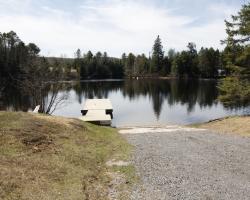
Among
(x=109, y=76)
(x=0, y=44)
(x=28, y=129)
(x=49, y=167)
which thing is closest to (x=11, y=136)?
(x=28, y=129)

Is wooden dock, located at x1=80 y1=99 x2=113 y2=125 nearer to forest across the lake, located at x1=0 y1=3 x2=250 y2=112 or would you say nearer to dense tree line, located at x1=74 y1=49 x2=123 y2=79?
forest across the lake, located at x1=0 y1=3 x2=250 y2=112

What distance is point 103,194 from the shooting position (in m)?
8.05

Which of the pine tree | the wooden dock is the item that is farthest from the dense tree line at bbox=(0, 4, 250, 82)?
the wooden dock

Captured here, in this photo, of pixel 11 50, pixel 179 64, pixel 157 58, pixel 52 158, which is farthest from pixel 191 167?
pixel 157 58

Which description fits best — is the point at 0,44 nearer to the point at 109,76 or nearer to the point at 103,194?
the point at 109,76

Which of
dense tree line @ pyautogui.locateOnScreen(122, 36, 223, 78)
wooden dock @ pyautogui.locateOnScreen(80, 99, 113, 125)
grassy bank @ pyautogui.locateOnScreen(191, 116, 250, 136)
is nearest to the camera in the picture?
grassy bank @ pyautogui.locateOnScreen(191, 116, 250, 136)

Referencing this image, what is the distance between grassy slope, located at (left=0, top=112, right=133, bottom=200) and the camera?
7.80 m

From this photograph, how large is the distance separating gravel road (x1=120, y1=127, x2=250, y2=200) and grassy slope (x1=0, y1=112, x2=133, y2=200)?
1.02 meters

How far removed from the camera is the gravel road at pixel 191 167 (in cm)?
837

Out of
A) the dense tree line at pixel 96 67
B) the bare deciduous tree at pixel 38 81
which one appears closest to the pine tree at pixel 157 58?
the dense tree line at pixel 96 67

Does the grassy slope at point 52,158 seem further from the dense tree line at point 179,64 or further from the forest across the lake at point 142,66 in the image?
the dense tree line at point 179,64

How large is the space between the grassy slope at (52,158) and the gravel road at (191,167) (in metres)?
1.02

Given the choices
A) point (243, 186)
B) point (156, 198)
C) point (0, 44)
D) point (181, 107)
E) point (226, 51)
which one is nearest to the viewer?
point (156, 198)

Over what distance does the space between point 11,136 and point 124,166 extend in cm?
406
